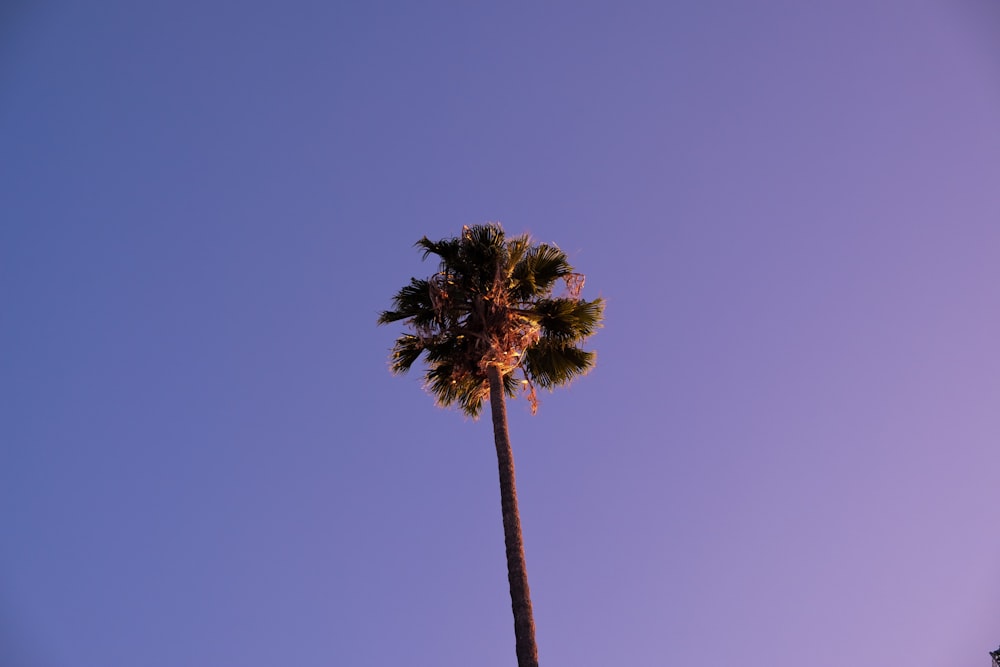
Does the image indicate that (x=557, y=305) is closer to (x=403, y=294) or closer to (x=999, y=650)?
(x=403, y=294)

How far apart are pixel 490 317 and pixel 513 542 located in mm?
5177

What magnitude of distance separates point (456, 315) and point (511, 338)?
50.8 inches

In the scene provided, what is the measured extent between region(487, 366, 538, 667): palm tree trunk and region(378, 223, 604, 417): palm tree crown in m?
1.18

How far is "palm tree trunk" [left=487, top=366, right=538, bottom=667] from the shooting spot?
1359 centimetres

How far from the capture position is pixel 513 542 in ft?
48.1

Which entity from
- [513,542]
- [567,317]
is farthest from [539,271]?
[513,542]

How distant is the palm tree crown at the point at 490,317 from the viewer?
18.2m

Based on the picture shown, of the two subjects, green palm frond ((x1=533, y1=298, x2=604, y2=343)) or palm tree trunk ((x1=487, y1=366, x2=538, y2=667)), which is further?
green palm frond ((x1=533, y1=298, x2=604, y2=343))

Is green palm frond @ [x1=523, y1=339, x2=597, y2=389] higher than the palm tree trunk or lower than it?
higher

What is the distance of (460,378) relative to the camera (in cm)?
1878

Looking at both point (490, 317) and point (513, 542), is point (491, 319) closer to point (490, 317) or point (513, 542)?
point (490, 317)

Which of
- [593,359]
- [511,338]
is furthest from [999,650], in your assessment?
[511,338]

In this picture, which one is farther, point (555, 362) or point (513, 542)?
point (555, 362)

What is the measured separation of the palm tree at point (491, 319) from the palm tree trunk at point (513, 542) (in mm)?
505
